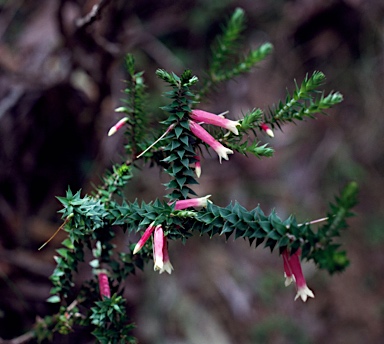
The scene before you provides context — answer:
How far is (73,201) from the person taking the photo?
2.74 feet

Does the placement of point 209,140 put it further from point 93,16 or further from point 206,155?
point 206,155

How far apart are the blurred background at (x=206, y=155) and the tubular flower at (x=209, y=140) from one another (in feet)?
1.91

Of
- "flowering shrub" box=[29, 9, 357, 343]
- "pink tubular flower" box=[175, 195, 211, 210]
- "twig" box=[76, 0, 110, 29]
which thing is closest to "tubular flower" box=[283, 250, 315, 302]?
"flowering shrub" box=[29, 9, 357, 343]

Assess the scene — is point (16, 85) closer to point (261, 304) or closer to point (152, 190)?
point (152, 190)

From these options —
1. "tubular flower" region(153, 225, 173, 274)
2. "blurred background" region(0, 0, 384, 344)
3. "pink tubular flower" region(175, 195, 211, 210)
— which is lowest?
"blurred background" region(0, 0, 384, 344)

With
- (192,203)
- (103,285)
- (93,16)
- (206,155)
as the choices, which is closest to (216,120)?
(192,203)

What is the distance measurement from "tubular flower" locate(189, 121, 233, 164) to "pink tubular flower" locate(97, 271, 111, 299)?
381 mm

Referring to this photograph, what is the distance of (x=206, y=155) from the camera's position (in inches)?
91.9

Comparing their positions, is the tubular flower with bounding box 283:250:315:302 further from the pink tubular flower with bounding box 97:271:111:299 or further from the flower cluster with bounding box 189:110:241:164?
the pink tubular flower with bounding box 97:271:111:299

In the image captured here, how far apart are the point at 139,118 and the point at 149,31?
1424 mm

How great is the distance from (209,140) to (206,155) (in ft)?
4.84

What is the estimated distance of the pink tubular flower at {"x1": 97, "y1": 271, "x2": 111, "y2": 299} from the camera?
3.14 feet

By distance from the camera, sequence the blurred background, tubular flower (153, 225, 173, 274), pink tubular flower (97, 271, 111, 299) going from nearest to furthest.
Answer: tubular flower (153, 225, 173, 274), pink tubular flower (97, 271, 111, 299), the blurred background

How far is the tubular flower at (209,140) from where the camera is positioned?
0.86m
